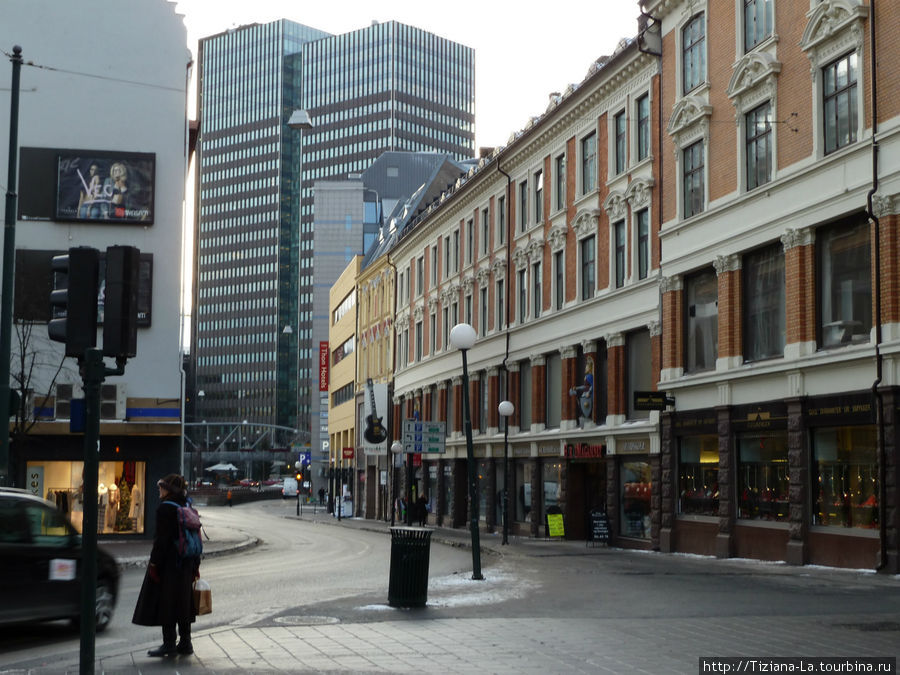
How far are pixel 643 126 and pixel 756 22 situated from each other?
21.1 ft

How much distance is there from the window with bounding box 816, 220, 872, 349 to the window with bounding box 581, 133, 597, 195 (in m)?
12.7

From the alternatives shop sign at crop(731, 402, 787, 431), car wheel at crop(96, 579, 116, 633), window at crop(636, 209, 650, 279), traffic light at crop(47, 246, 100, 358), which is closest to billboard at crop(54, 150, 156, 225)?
window at crop(636, 209, 650, 279)

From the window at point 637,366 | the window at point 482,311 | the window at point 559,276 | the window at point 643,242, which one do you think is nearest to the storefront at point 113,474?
the window at point 559,276

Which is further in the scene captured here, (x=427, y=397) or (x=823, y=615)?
(x=427, y=397)

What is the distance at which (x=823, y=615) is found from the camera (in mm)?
13945

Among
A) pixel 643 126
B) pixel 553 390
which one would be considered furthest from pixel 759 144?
pixel 553 390

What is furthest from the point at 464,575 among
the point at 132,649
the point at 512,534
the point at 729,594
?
Answer: the point at 512,534

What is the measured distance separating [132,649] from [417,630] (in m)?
2.94

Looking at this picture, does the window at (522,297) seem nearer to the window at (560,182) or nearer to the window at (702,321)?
the window at (560,182)

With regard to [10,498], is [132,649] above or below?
below

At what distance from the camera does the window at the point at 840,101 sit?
75.0 ft

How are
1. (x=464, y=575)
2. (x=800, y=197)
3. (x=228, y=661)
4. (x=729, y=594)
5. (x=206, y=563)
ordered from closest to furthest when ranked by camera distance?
(x=228, y=661) → (x=729, y=594) → (x=464, y=575) → (x=800, y=197) → (x=206, y=563)

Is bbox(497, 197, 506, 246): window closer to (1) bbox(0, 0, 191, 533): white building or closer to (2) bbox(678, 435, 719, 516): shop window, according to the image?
(1) bbox(0, 0, 191, 533): white building

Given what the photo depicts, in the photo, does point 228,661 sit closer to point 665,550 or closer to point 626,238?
point 665,550
